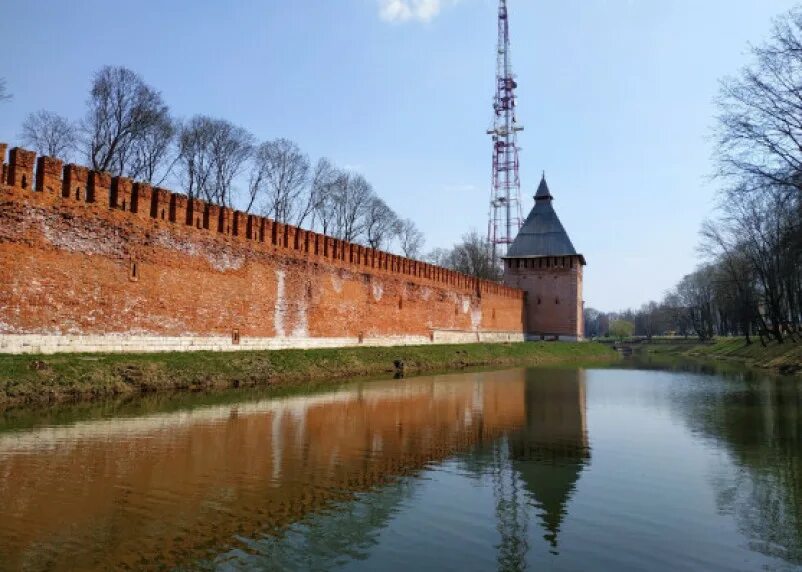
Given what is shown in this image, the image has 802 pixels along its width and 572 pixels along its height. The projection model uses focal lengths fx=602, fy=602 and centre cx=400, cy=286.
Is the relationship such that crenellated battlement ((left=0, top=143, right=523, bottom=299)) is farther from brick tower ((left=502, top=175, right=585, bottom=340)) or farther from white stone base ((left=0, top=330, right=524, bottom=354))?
brick tower ((left=502, top=175, right=585, bottom=340))

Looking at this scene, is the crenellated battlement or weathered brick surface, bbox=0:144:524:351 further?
the crenellated battlement

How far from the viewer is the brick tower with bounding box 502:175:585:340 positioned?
41675mm

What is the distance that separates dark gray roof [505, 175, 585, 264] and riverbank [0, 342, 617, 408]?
19.5 meters

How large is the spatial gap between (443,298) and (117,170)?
1609 centimetres

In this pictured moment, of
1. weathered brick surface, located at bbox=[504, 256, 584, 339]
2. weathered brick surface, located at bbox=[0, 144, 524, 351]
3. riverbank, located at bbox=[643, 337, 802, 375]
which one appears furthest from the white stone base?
weathered brick surface, located at bbox=[504, 256, 584, 339]

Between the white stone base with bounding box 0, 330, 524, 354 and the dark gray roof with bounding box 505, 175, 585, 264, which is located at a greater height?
the dark gray roof with bounding box 505, 175, 585, 264

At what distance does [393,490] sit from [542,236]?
1541 inches

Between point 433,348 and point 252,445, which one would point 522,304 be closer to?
point 433,348

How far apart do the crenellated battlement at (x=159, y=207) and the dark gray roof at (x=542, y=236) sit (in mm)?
20270

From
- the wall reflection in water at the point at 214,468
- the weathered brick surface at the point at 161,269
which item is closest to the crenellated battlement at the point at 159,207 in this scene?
the weathered brick surface at the point at 161,269

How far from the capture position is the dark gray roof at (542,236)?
4219 centimetres

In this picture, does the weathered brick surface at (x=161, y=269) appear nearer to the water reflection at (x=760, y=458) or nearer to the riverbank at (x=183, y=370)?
the riverbank at (x=183, y=370)

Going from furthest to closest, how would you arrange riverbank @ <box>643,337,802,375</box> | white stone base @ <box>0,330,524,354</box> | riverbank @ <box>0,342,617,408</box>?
riverbank @ <box>643,337,802,375</box> < white stone base @ <box>0,330,524,354</box> < riverbank @ <box>0,342,617,408</box>

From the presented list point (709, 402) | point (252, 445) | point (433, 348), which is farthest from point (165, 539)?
point (433, 348)
